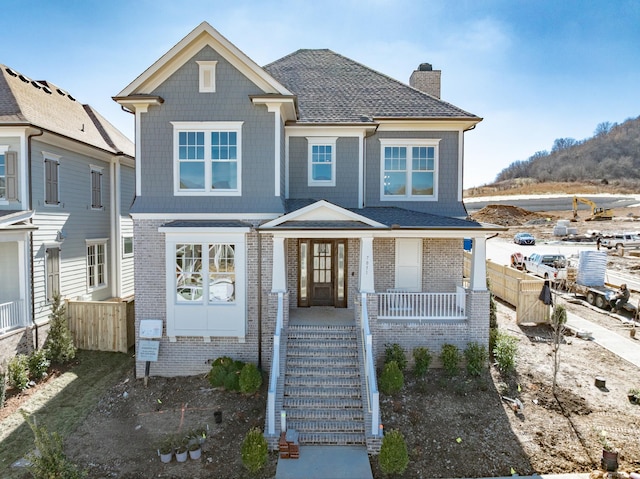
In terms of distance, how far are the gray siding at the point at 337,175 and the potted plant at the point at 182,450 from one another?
7.38 m

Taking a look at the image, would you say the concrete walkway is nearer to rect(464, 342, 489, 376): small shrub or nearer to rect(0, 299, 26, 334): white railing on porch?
rect(464, 342, 489, 376): small shrub

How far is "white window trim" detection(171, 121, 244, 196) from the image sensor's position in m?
10.5

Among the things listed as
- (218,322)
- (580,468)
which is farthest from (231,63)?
(580,468)

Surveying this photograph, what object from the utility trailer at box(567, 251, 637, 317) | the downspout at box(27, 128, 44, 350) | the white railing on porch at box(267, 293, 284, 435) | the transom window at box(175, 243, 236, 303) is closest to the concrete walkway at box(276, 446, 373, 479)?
the white railing on porch at box(267, 293, 284, 435)

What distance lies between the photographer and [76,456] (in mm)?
7703

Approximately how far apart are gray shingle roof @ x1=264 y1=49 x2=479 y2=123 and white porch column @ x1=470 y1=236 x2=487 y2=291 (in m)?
4.11

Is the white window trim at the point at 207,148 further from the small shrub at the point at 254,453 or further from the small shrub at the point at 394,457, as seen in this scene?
the small shrub at the point at 394,457

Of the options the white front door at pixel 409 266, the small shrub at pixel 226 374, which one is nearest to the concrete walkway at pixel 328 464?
the small shrub at pixel 226 374

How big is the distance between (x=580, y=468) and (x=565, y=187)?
329 feet

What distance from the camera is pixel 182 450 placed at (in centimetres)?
755

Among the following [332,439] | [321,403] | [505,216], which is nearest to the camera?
[332,439]

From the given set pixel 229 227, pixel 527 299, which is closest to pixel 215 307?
pixel 229 227

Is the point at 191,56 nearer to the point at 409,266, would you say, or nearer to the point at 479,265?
the point at 409,266

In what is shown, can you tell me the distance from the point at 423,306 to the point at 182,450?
→ 7.18m
